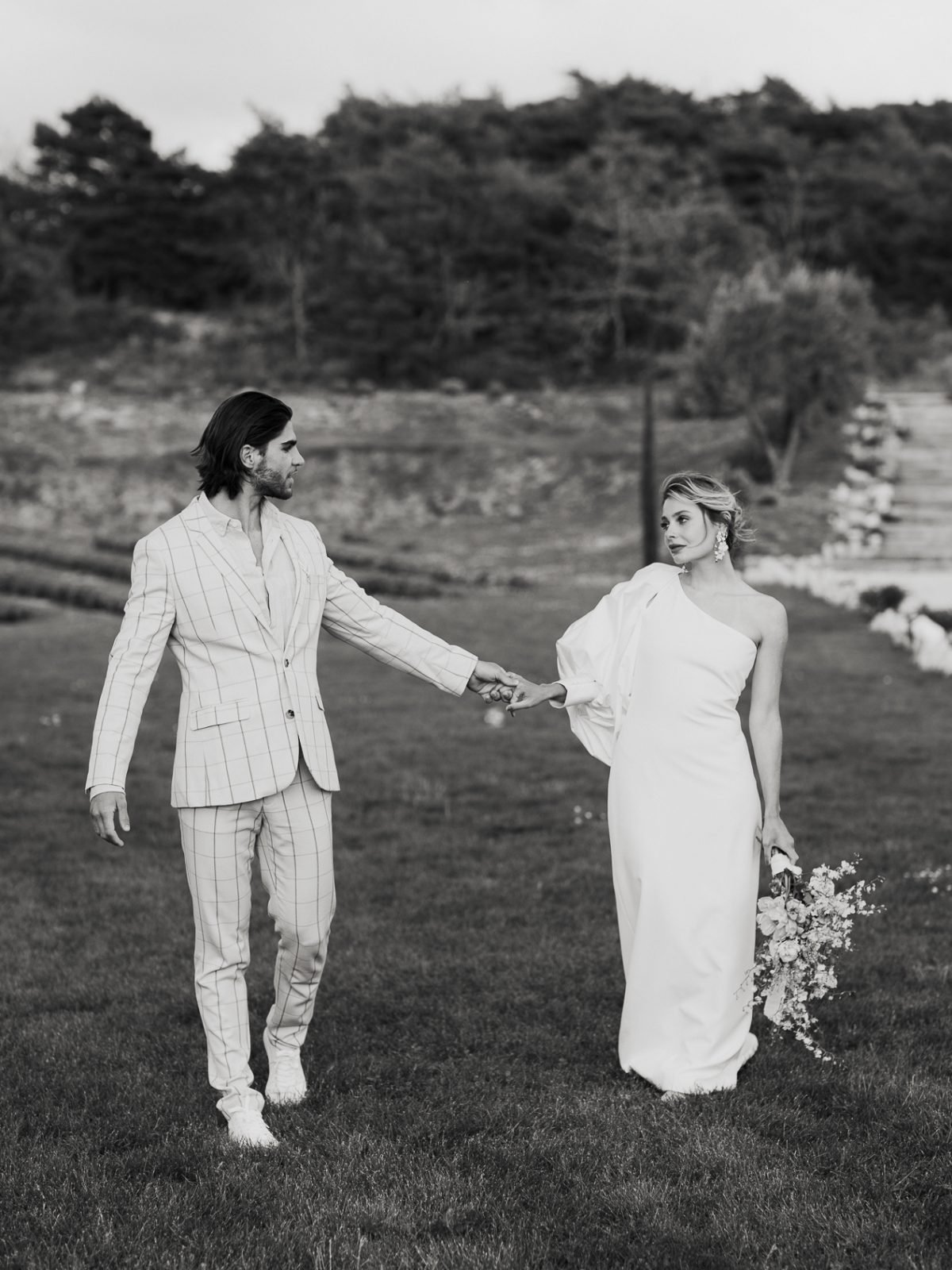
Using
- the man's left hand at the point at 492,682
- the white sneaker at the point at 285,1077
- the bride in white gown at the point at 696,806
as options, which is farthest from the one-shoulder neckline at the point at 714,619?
the white sneaker at the point at 285,1077

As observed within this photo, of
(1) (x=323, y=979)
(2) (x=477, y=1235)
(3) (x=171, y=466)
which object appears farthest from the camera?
(3) (x=171, y=466)

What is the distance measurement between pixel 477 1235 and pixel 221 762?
1518 mm

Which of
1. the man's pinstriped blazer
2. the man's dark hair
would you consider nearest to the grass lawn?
the man's pinstriped blazer

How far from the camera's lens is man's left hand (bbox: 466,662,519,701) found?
182 inches

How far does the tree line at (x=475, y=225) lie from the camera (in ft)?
156

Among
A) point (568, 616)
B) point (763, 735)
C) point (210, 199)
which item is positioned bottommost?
point (568, 616)

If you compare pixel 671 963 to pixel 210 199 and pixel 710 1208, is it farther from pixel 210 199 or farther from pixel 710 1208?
pixel 210 199

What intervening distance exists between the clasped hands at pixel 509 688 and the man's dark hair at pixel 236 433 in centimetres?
Result: 113

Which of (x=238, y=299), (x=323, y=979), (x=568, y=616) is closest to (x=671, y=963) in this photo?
(x=323, y=979)

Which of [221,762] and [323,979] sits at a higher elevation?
[221,762]

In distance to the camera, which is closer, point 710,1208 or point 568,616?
point 710,1208

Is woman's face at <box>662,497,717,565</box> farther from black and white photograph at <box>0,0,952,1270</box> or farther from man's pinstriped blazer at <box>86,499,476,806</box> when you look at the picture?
man's pinstriped blazer at <box>86,499,476,806</box>

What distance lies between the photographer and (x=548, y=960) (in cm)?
575

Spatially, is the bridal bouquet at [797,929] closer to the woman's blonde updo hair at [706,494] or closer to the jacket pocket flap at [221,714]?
the woman's blonde updo hair at [706,494]
